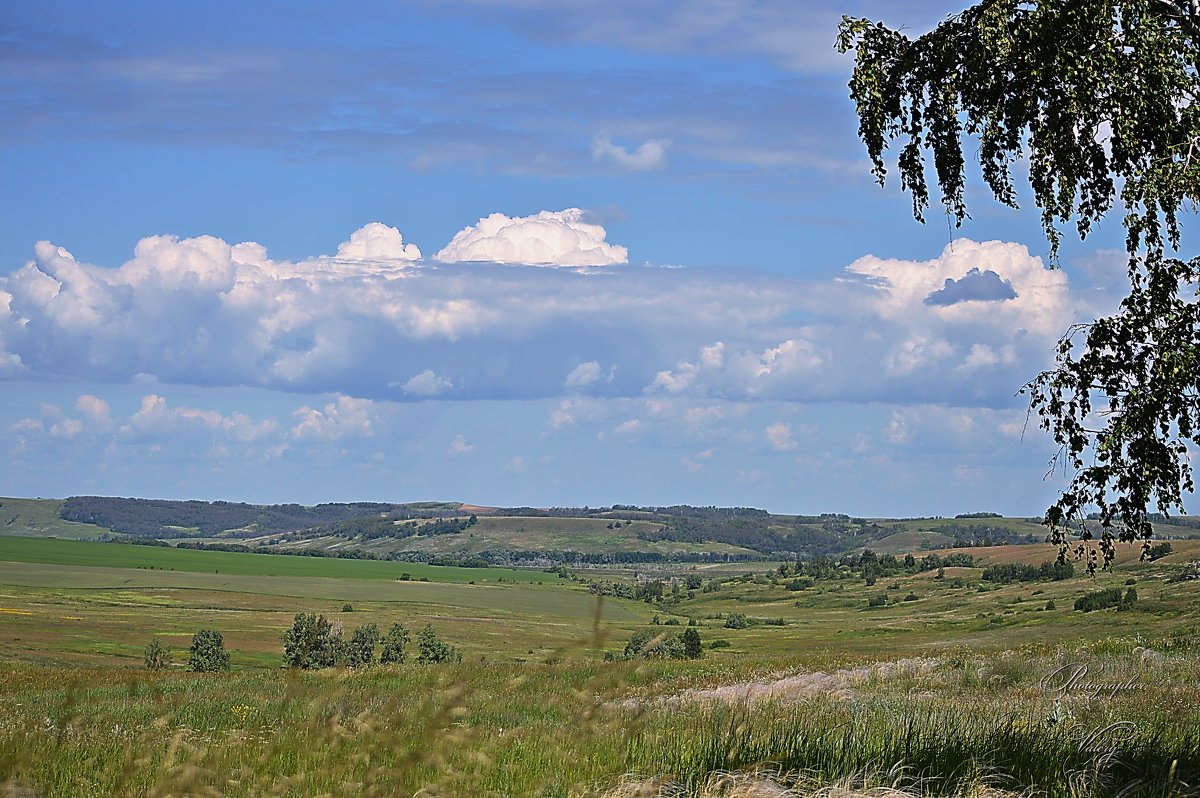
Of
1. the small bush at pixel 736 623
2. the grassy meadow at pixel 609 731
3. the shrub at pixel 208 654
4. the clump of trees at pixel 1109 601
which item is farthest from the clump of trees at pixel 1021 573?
the grassy meadow at pixel 609 731

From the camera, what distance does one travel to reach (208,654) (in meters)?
97.6

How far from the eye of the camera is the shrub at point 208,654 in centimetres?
9412

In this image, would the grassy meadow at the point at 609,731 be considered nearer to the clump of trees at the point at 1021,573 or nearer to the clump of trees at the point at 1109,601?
the clump of trees at the point at 1109,601

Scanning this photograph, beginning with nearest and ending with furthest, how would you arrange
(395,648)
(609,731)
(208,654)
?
(609,731) → (395,648) → (208,654)

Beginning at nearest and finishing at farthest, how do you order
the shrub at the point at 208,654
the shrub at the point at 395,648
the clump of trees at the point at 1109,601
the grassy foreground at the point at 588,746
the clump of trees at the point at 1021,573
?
the grassy foreground at the point at 588,746 < the shrub at the point at 395,648 < the clump of trees at the point at 1109,601 < the shrub at the point at 208,654 < the clump of trees at the point at 1021,573

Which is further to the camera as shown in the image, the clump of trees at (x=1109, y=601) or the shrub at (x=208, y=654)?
the shrub at (x=208, y=654)

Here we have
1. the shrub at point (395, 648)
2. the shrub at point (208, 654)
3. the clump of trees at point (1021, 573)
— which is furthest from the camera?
the clump of trees at point (1021, 573)

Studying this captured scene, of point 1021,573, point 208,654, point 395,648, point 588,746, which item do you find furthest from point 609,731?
point 1021,573

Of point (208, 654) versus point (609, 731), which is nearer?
point (609, 731)

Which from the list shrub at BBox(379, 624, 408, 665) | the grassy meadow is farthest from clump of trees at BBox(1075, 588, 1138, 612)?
the grassy meadow

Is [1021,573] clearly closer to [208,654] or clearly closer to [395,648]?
[395,648]

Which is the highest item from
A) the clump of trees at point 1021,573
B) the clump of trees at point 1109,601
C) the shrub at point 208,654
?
the clump of trees at point 1109,601

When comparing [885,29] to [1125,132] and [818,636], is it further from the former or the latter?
[818,636]

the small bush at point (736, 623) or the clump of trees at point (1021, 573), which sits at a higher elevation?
the clump of trees at point (1021, 573)
